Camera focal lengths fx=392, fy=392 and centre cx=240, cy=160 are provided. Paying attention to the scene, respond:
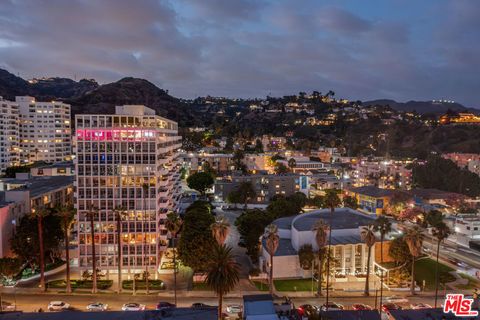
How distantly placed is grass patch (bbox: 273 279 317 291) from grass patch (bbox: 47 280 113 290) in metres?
32.1

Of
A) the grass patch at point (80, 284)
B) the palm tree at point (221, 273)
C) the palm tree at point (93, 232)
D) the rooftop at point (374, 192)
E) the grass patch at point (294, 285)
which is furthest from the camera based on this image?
the rooftop at point (374, 192)

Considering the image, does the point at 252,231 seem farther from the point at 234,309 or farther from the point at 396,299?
the point at 396,299

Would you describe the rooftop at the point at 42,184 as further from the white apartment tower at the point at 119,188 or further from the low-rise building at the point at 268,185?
the low-rise building at the point at 268,185

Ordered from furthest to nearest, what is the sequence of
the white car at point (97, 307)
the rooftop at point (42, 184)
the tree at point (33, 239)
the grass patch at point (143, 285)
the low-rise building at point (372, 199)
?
1. the low-rise building at point (372, 199)
2. the rooftop at point (42, 184)
3. the tree at point (33, 239)
4. the grass patch at point (143, 285)
5. the white car at point (97, 307)

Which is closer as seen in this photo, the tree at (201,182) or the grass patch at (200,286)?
the grass patch at (200,286)

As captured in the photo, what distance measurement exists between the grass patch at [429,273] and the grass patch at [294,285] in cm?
2168

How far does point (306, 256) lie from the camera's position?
2953 inches

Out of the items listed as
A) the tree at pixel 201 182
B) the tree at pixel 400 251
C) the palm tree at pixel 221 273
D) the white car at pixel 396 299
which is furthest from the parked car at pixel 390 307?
the tree at pixel 201 182

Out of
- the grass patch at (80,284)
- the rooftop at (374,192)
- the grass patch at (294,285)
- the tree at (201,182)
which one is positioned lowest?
the grass patch at (294,285)

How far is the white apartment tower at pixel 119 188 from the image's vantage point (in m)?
78.3

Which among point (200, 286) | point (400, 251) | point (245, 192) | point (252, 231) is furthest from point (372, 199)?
point (200, 286)

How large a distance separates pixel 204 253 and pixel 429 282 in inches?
1751

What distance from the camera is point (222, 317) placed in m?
59.5

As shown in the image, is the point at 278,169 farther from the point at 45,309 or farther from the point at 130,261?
the point at 45,309
